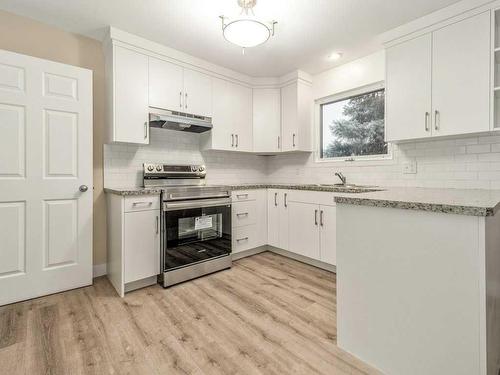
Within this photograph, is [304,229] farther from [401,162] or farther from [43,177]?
[43,177]

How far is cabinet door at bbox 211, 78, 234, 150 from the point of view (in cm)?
314

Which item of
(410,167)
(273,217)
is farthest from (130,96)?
(410,167)

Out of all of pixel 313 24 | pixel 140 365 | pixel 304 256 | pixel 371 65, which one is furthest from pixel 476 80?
pixel 140 365

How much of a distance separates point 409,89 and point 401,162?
74cm

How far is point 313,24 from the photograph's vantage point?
228cm

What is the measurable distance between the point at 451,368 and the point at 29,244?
117 inches

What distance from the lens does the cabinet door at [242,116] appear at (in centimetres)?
336

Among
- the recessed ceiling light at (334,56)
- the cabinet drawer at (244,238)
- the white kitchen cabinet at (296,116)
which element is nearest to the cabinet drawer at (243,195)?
the cabinet drawer at (244,238)

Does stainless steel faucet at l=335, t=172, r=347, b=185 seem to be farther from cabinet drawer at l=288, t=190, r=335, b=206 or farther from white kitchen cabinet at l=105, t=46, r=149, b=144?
white kitchen cabinet at l=105, t=46, r=149, b=144

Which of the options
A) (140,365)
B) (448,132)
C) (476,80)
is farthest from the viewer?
(448,132)

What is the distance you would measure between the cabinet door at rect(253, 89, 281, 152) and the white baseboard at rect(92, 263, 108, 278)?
231cm

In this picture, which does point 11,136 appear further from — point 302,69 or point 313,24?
point 302,69

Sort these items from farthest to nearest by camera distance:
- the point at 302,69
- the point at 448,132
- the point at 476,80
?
1. the point at 302,69
2. the point at 448,132
3. the point at 476,80

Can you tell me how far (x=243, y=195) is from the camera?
10.1ft
